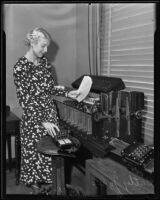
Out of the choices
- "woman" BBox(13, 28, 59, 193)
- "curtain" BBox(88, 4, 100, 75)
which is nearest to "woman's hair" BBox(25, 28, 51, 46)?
"woman" BBox(13, 28, 59, 193)

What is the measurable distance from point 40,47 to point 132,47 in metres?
0.41

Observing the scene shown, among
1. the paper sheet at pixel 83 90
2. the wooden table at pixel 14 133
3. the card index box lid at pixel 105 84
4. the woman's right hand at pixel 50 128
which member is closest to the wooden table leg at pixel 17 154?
the wooden table at pixel 14 133

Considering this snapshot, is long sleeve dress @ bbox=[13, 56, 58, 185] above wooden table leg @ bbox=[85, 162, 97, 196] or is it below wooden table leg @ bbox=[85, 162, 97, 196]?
above

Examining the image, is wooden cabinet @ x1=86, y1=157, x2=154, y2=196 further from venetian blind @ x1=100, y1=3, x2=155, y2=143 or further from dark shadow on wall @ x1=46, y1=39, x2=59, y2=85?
dark shadow on wall @ x1=46, y1=39, x2=59, y2=85

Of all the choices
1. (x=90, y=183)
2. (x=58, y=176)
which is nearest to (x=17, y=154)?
(x=58, y=176)

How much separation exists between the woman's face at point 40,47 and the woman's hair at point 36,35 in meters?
0.01

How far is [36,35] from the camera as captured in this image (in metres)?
1.03

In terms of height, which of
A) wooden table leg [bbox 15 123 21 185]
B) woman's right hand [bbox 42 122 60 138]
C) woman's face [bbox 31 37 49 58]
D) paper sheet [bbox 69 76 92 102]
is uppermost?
woman's face [bbox 31 37 49 58]

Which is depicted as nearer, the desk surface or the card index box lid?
the desk surface

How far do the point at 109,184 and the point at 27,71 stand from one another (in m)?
0.55

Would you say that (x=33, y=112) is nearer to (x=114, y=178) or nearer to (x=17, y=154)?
(x=17, y=154)

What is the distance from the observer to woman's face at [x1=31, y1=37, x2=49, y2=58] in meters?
1.02

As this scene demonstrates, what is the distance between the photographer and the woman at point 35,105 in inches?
40.2

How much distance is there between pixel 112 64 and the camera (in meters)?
1.21
